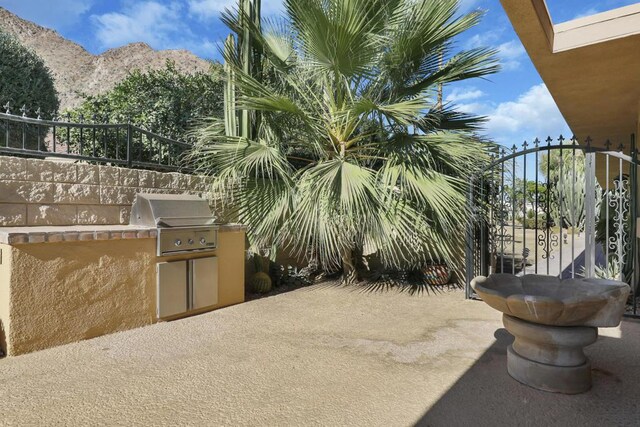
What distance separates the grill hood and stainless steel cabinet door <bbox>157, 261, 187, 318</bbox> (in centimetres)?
46

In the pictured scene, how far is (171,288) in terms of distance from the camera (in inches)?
161

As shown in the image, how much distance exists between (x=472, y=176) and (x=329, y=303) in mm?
2699

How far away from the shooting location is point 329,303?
5137 mm

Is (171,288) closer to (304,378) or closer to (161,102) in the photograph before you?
(304,378)

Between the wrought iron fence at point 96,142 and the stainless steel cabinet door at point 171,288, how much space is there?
1.48 m

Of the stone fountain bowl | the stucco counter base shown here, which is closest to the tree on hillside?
the stucco counter base

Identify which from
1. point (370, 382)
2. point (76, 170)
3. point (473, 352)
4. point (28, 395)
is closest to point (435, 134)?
point (473, 352)

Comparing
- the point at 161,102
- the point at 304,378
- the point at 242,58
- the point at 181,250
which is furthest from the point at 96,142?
the point at 304,378

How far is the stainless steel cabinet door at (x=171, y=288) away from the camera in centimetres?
400

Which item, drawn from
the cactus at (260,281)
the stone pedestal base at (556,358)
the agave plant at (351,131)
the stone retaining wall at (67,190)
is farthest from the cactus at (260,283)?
the stone pedestal base at (556,358)

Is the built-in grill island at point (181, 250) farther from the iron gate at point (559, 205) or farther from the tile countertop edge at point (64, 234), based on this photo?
the iron gate at point (559, 205)

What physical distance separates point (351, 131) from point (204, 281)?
3.05 metres

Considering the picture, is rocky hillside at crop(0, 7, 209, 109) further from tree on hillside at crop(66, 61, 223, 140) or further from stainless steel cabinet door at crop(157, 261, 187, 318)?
stainless steel cabinet door at crop(157, 261, 187, 318)

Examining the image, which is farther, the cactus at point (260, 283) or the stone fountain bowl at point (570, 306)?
the cactus at point (260, 283)
